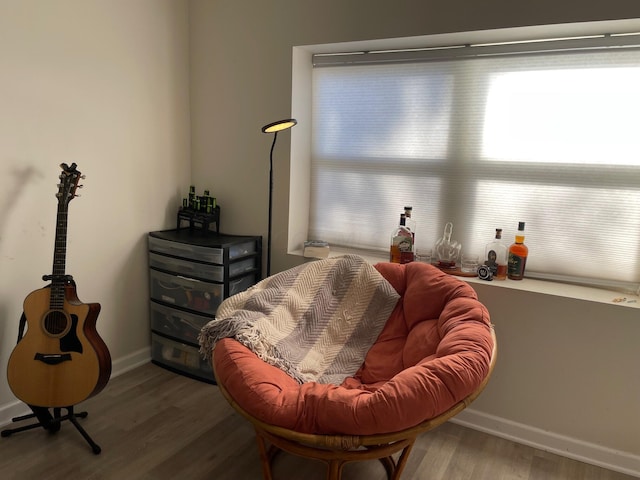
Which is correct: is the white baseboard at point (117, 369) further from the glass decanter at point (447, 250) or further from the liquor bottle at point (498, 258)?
the liquor bottle at point (498, 258)

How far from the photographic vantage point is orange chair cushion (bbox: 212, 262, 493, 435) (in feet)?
4.27

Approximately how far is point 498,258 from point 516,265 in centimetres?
9

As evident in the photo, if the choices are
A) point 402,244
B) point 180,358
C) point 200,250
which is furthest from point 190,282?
point 402,244

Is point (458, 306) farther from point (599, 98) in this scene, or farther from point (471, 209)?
point (599, 98)

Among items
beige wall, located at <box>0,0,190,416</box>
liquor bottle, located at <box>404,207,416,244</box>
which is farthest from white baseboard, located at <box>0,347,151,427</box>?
liquor bottle, located at <box>404,207,416,244</box>

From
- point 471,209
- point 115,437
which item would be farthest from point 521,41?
point 115,437

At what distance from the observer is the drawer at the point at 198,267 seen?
247cm

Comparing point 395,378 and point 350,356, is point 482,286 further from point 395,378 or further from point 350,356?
point 395,378

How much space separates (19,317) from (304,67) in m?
1.99

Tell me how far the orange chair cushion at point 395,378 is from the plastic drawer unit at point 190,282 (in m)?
0.87

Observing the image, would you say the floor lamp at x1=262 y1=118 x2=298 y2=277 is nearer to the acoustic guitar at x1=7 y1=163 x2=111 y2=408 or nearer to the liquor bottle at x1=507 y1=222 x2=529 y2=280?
the acoustic guitar at x1=7 y1=163 x2=111 y2=408

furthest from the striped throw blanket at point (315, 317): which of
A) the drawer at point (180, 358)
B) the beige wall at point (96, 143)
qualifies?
the beige wall at point (96, 143)

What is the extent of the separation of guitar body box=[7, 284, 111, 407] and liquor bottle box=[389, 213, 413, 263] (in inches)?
59.3

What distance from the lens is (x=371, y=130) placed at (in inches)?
101
